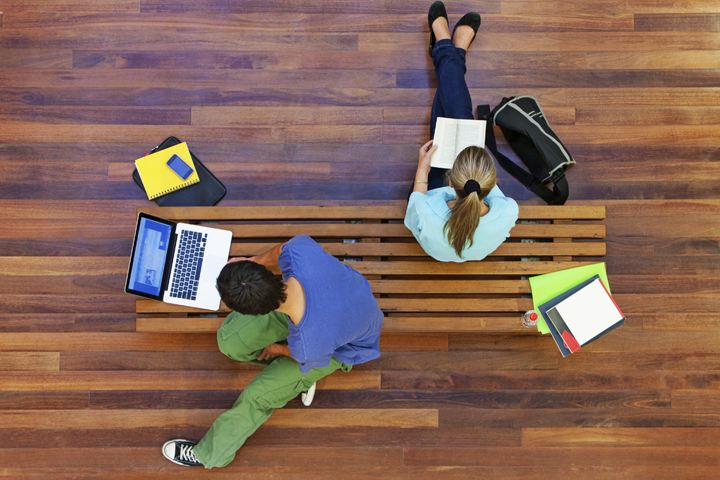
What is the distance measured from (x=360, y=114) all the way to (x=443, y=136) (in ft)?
1.74

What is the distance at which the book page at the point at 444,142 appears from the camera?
214cm

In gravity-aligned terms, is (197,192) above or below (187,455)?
above

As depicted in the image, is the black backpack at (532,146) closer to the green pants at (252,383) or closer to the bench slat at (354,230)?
the bench slat at (354,230)

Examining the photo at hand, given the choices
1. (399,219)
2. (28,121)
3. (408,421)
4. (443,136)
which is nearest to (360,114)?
(443,136)

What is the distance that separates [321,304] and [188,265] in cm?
95

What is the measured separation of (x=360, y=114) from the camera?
7.91 ft

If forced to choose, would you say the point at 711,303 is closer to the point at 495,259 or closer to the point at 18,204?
the point at 495,259

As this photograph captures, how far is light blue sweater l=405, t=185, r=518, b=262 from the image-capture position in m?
1.74

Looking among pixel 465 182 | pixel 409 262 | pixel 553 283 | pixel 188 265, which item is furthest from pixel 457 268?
pixel 188 265

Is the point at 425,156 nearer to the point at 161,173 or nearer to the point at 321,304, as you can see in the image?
the point at 321,304

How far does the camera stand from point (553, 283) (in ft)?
6.90

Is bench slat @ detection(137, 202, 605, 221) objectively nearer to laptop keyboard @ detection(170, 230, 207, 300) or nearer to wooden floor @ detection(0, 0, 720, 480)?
laptop keyboard @ detection(170, 230, 207, 300)

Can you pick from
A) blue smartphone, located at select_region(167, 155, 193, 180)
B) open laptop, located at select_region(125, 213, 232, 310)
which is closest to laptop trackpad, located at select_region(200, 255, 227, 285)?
open laptop, located at select_region(125, 213, 232, 310)

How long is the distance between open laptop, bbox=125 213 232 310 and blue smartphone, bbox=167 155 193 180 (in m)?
0.36
